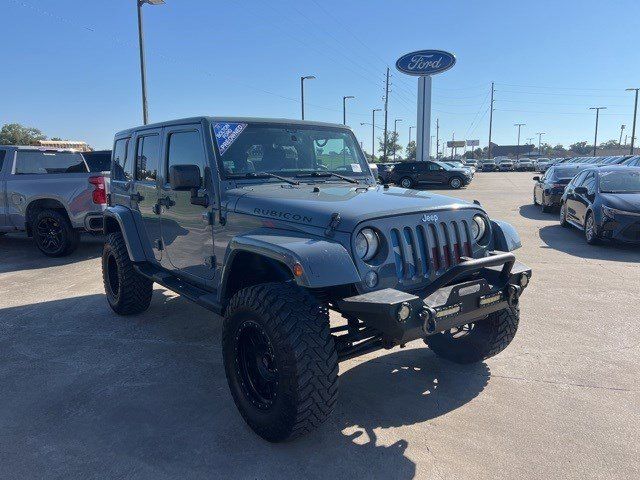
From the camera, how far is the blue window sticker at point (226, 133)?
3818 millimetres

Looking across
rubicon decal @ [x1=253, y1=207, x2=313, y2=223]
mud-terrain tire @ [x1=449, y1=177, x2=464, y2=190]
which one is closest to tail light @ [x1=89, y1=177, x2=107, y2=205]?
rubicon decal @ [x1=253, y1=207, x2=313, y2=223]

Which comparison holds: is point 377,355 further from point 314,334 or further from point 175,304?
point 175,304

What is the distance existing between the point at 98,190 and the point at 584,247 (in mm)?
8627

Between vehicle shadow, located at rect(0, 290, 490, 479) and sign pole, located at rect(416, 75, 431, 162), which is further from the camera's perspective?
sign pole, located at rect(416, 75, 431, 162)

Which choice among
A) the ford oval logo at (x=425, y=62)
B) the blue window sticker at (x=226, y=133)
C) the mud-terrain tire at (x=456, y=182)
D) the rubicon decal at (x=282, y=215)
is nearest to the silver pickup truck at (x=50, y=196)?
the blue window sticker at (x=226, y=133)

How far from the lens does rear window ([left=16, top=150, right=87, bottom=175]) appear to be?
880cm

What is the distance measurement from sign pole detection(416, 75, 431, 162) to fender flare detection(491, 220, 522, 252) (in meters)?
32.7

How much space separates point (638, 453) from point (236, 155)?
331 cm

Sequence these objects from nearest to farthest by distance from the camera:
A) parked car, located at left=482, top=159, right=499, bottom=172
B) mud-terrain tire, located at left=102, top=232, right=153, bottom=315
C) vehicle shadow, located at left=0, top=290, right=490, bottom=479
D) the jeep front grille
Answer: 1. vehicle shadow, located at left=0, top=290, right=490, bottom=479
2. the jeep front grille
3. mud-terrain tire, located at left=102, top=232, right=153, bottom=315
4. parked car, located at left=482, top=159, right=499, bottom=172

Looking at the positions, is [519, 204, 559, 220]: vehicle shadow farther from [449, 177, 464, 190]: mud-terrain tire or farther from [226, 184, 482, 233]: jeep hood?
[449, 177, 464, 190]: mud-terrain tire

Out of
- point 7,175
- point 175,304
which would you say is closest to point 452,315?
point 175,304

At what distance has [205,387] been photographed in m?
3.71

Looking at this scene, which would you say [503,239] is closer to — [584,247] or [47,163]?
[584,247]

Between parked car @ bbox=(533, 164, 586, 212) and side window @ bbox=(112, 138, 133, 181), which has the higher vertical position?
side window @ bbox=(112, 138, 133, 181)
